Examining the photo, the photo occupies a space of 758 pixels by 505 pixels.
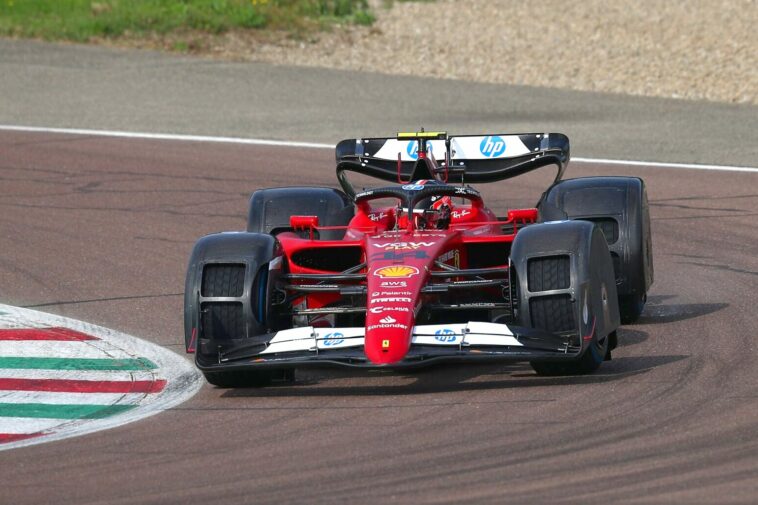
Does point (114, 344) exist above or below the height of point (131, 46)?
below

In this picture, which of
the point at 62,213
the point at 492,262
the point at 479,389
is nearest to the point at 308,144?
the point at 62,213

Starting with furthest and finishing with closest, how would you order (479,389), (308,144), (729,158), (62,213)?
(308,144) < (729,158) < (62,213) < (479,389)

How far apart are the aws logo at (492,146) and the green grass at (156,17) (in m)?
14.1

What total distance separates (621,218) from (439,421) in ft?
10.3

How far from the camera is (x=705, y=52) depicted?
2384cm

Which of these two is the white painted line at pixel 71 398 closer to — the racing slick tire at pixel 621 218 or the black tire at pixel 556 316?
the black tire at pixel 556 316

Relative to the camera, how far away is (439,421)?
8.12 meters

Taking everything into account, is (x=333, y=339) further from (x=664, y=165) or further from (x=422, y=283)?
(x=664, y=165)

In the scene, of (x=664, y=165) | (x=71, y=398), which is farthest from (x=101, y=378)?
(x=664, y=165)

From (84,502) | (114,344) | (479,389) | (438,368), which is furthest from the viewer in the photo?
(114,344)

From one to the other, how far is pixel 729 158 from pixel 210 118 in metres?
6.91

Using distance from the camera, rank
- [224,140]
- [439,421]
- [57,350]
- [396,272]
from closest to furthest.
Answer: [439,421]
[396,272]
[57,350]
[224,140]

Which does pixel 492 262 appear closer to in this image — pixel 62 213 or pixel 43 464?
pixel 43 464

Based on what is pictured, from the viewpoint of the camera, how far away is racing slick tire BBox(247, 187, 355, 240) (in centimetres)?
1121
